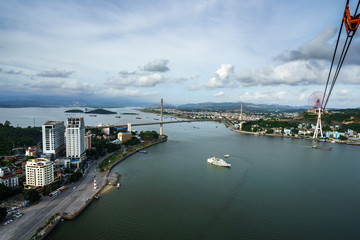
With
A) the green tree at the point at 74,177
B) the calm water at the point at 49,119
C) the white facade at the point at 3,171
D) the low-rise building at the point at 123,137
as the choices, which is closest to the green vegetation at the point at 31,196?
the green tree at the point at 74,177

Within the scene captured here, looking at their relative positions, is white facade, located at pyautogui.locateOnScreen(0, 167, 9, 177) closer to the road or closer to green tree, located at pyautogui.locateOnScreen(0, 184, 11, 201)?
green tree, located at pyautogui.locateOnScreen(0, 184, 11, 201)

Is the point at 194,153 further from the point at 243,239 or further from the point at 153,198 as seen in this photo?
the point at 243,239

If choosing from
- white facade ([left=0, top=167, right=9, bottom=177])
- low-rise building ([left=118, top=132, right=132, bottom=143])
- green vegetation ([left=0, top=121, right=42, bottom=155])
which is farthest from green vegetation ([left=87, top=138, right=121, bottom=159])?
green vegetation ([left=0, top=121, right=42, bottom=155])

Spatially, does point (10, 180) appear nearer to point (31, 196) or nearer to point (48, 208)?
point (31, 196)

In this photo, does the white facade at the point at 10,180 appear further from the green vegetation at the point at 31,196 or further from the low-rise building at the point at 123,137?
the low-rise building at the point at 123,137

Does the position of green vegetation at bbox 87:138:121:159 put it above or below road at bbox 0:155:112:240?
above
